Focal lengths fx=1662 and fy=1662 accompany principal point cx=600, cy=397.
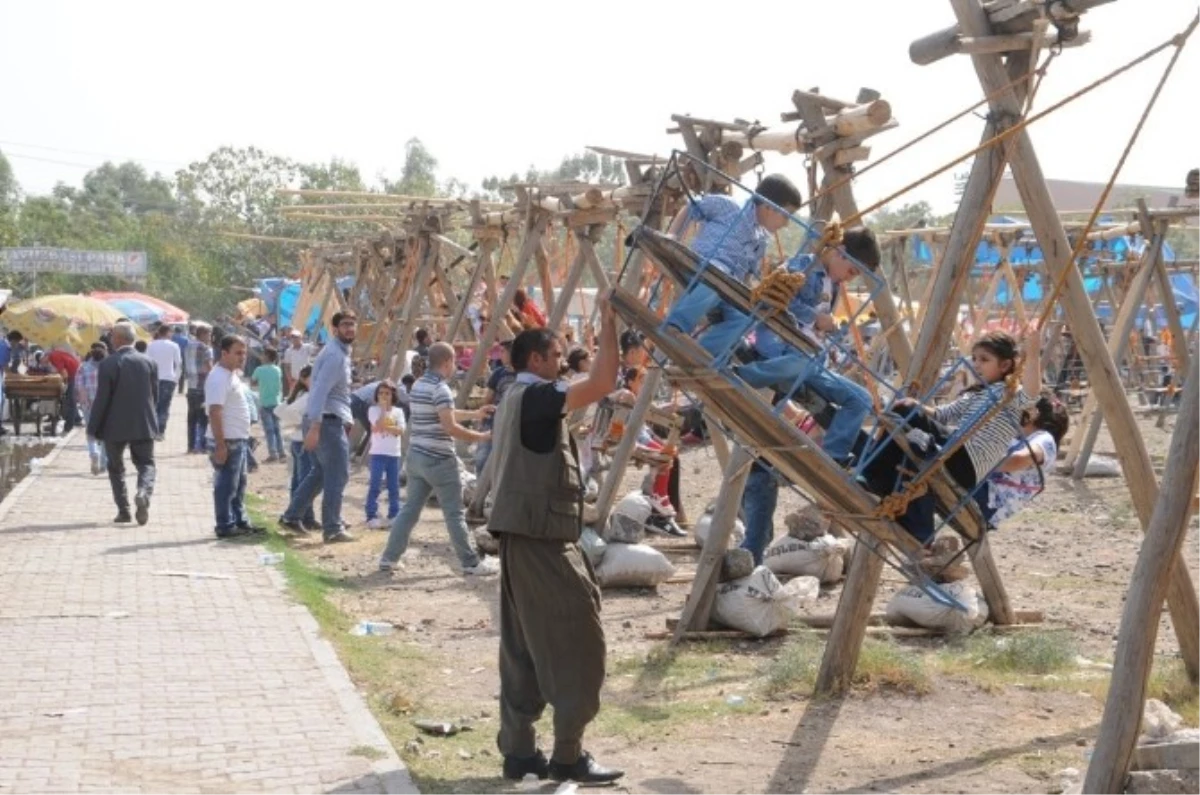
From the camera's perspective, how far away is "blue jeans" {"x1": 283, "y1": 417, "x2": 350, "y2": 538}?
51.0 feet

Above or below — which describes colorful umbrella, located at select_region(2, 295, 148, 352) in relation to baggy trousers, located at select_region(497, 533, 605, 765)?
below

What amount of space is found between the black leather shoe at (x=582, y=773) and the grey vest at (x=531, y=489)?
0.98 m

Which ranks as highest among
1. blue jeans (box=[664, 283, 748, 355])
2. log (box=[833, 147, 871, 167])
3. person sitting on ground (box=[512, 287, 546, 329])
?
log (box=[833, 147, 871, 167])

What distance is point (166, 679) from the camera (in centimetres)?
929

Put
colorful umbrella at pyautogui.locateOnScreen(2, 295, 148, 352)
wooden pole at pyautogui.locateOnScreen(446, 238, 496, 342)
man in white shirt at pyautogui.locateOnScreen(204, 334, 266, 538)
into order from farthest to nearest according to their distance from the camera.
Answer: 1. colorful umbrella at pyautogui.locateOnScreen(2, 295, 148, 352)
2. wooden pole at pyautogui.locateOnScreen(446, 238, 496, 342)
3. man in white shirt at pyautogui.locateOnScreen(204, 334, 266, 538)

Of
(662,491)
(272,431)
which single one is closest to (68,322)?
(272,431)

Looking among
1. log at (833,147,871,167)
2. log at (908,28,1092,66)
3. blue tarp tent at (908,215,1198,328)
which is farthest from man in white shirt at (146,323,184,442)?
log at (908,28,1092,66)

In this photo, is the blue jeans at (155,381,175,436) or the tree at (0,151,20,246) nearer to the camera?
the blue jeans at (155,381,175,436)

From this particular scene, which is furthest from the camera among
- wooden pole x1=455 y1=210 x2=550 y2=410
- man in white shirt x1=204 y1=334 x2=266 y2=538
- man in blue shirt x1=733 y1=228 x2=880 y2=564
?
wooden pole x1=455 y1=210 x2=550 y2=410

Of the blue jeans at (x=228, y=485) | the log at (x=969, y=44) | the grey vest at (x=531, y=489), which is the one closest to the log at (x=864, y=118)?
the log at (x=969, y=44)

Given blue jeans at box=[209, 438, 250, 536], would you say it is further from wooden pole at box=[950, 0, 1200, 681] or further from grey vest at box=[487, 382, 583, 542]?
wooden pole at box=[950, 0, 1200, 681]

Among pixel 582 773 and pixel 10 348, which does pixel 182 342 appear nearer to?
pixel 10 348

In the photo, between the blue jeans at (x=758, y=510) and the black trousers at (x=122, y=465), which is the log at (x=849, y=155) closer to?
the blue jeans at (x=758, y=510)

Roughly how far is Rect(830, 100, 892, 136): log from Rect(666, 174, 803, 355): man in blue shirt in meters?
1.63
